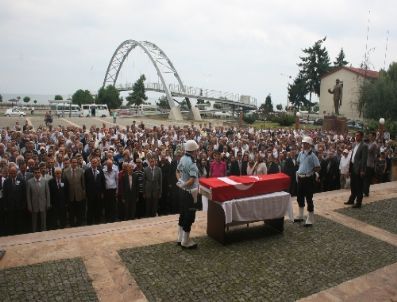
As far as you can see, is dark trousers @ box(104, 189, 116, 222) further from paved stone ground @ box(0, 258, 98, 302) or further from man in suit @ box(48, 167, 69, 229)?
paved stone ground @ box(0, 258, 98, 302)

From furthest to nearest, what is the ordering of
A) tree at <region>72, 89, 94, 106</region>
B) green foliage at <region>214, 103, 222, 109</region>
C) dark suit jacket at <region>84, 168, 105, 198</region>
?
tree at <region>72, 89, 94, 106</region> → green foliage at <region>214, 103, 222, 109</region> → dark suit jacket at <region>84, 168, 105, 198</region>

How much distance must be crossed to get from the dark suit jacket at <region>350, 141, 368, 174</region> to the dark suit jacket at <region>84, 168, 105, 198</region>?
611cm

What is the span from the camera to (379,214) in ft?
29.6

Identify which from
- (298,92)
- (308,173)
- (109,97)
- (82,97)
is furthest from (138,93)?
(308,173)

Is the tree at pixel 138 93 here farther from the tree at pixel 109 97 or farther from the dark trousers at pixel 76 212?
the dark trousers at pixel 76 212

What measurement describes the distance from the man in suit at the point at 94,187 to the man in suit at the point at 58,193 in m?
0.47

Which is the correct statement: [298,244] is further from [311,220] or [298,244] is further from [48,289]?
[48,289]

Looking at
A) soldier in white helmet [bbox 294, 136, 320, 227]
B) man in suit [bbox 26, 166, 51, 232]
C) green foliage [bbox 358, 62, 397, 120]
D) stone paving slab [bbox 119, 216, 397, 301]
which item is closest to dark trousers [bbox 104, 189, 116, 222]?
man in suit [bbox 26, 166, 51, 232]

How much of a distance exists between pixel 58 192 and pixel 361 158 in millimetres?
7122

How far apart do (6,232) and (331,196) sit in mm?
8251

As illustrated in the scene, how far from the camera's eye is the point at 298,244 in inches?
271

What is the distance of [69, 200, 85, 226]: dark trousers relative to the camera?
8.41 m

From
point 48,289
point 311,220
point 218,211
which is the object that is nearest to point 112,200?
point 218,211

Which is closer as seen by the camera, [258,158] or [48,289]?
[48,289]
